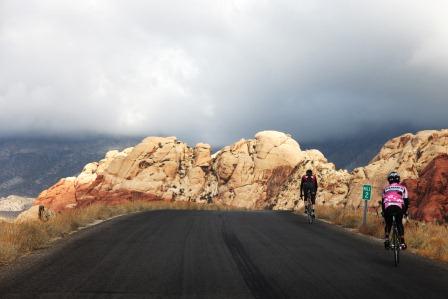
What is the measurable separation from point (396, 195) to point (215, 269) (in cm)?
618

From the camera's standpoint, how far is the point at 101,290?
8.97 metres

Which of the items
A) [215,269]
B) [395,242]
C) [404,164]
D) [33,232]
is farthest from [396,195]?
[404,164]

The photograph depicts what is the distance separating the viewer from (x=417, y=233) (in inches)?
771

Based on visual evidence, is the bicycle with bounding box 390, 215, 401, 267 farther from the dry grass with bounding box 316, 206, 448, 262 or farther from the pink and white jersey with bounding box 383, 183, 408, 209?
the dry grass with bounding box 316, 206, 448, 262

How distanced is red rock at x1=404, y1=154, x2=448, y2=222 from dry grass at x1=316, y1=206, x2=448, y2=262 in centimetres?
1488

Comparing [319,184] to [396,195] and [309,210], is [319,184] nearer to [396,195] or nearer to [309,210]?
[309,210]

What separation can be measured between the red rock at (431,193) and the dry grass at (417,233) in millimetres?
14884

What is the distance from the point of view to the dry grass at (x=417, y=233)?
1630 centimetres

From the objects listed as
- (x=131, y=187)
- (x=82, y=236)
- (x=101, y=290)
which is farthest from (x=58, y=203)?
(x=101, y=290)

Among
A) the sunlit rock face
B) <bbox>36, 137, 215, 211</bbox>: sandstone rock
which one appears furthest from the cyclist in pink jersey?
the sunlit rock face

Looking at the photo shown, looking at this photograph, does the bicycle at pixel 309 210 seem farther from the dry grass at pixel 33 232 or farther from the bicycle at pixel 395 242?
the bicycle at pixel 395 242

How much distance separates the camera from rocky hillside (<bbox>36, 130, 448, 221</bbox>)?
88062 millimetres

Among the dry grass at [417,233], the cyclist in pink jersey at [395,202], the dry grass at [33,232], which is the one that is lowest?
the dry grass at [33,232]

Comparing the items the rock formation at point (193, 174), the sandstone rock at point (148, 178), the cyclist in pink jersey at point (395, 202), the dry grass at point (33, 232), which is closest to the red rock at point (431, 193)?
the cyclist in pink jersey at point (395, 202)
